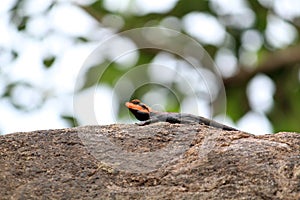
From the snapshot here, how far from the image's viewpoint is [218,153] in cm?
505

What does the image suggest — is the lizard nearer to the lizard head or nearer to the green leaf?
the lizard head

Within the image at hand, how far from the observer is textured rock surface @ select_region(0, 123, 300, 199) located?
469 cm

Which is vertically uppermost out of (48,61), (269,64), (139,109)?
(269,64)

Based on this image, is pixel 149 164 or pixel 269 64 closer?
pixel 149 164

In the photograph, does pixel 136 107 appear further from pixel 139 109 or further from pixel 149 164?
pixel 149 164

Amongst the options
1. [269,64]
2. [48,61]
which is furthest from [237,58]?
[48,61]

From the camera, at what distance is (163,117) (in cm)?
632

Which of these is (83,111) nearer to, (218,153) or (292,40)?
(218,153)

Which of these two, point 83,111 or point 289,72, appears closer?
point 83,111

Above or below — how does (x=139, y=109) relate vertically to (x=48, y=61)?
above

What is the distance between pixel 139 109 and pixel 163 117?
542mm

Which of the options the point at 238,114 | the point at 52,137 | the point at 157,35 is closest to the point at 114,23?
the point at 157,35

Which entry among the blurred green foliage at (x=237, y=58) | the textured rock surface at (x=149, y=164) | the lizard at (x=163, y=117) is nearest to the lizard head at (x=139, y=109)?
the lizard at (x=163, y=117)

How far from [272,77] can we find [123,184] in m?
4.32
